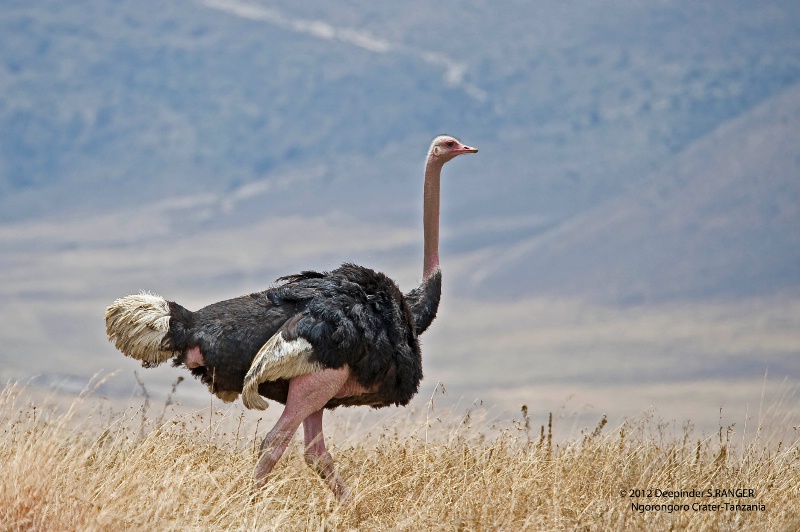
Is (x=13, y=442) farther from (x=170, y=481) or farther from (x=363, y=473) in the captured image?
(x=363, y=473)

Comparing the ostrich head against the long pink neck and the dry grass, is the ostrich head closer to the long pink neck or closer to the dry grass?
the long pink neck

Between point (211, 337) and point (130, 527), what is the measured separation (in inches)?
66.9

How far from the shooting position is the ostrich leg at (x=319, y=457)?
8109 millimetres

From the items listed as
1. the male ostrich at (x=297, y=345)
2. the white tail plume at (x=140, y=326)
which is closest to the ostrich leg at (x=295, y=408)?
the male ostrich at (x=297, y=345)

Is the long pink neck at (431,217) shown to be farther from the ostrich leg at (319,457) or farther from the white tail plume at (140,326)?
the white tail plume at (140,326)

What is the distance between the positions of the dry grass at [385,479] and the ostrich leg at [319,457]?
0.37ft

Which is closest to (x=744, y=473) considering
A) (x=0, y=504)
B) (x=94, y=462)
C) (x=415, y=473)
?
(x=415, y=473)

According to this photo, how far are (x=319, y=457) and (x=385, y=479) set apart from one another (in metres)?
0.50

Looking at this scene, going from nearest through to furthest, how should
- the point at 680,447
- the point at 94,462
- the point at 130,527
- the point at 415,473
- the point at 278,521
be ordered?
the point at 130,527 < the point at 278,521 < the point at 94,462 < the point at 415,473 < the point at 680,447

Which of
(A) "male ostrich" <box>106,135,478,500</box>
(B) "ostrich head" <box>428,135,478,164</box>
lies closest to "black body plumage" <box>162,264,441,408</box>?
(A) "male ostrich" <box>106,135,478,500</box>

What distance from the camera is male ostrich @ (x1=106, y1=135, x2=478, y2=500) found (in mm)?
7672

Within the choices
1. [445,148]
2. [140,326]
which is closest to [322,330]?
[140,326]

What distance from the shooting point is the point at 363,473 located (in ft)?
28.3

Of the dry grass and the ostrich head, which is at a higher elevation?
the ostrich head
